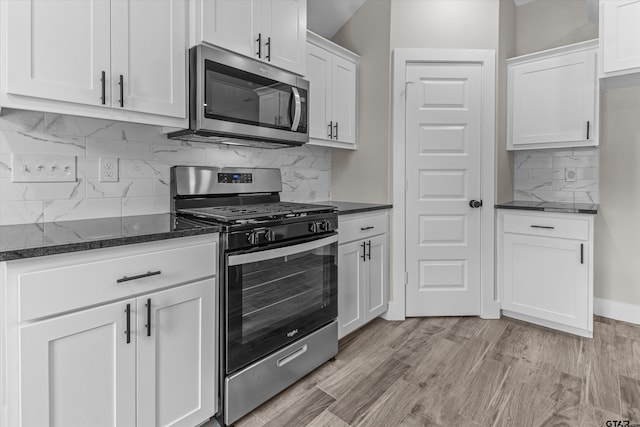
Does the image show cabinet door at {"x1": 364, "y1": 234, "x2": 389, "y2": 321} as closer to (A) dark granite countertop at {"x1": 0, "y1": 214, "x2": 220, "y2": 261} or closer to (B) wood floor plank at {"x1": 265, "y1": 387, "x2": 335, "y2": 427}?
(B) wood floor plank at {"x1": 265, "y1": 387, "x2": 335, "y2": 427}

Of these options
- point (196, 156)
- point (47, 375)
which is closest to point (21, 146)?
point (196, 156)

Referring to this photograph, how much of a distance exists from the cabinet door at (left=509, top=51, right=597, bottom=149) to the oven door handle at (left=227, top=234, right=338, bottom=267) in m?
2.07

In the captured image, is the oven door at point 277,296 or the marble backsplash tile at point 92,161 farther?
the oven door at point 277,296

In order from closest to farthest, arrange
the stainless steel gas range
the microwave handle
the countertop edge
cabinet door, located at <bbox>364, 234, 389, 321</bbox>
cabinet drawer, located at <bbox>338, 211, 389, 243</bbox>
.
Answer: the countertop edge
the stainless steel gas range
the microwave handle
cabinet drawer, located at <bbox>338, 211, 389, 243</bbox>
cabinet door, located at <bbox>364, 234, 389, 321</bbox>

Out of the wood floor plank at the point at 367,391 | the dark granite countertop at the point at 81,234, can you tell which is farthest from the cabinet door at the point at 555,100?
the dark granite countertop at the point at 81,234

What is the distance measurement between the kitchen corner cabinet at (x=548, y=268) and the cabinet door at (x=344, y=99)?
145 centimetres

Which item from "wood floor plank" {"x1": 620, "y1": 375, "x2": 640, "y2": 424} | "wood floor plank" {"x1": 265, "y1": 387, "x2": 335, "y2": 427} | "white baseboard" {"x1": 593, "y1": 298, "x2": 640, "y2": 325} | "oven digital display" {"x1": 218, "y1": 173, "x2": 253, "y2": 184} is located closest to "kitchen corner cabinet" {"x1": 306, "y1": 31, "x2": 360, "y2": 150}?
"oven digital display" {"x1": 218, "y1": 173, "x2": 253, "y2": 184}

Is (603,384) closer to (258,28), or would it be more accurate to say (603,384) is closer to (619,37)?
(619,37)

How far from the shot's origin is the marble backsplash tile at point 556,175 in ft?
10.4

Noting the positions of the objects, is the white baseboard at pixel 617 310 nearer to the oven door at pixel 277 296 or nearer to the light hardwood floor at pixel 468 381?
the light hardwood floor at pixel 468 381

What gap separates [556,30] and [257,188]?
305 cm

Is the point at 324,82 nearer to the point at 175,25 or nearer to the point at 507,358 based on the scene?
the point at 175,25

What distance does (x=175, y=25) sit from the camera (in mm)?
1793

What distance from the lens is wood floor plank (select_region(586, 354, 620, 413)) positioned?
190 centimetres
